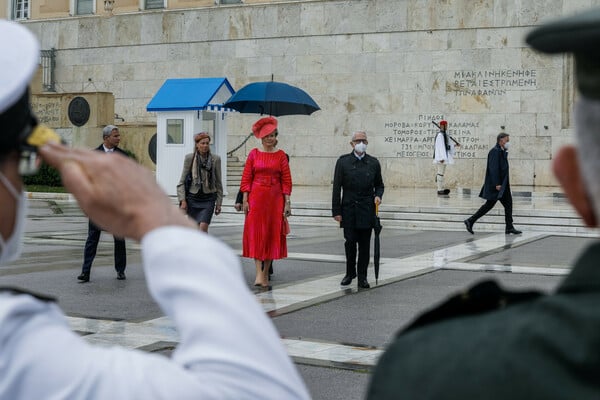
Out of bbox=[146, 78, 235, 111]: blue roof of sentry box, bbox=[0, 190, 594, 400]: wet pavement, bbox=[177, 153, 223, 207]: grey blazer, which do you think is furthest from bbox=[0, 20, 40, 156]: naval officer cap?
bbox=[146, 78, 235, 111]: blue roof of sentry box

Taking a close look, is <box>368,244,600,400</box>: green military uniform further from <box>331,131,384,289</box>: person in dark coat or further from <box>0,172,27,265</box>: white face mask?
<box>331,131,384,289</box>: person in dark coat

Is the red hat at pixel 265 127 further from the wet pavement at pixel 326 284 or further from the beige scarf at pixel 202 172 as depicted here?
the wet pavement at pixel 326 284

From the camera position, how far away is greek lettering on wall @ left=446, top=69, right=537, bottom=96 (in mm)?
28172

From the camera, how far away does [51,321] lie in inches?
51.7

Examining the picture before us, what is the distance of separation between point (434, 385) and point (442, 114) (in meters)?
28.2

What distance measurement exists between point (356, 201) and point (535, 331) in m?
10.2

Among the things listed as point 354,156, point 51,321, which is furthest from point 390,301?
point 51,321

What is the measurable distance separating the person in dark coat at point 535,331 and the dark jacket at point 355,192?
9.90m

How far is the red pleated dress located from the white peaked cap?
383 inches

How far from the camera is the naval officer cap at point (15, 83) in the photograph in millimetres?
1351

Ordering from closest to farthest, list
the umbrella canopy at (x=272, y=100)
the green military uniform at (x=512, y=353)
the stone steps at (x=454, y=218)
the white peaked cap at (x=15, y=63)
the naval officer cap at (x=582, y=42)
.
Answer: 1. the green military uniform at (x=512, y=353)
2. the naval officer cap at (x=582, y=42)
3. the white peaked cap at (x=15, y=63)
4. the umbrella canopy at (x=272, y=100)
5. the stone steps at (x=454, y=218)

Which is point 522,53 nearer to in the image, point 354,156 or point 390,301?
point 354,156

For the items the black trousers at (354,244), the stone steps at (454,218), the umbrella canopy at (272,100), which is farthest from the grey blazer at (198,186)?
the stone steps at (454,218)

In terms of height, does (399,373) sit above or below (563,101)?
below
